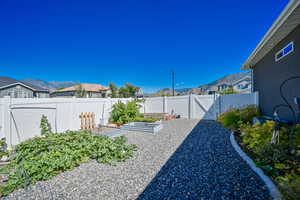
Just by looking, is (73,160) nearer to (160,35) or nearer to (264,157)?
(264,157)

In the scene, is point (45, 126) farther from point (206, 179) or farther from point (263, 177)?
point (263, 177)

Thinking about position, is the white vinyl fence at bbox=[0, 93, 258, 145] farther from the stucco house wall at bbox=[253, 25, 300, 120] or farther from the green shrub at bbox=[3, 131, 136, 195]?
the stucco house wall at bbox=[253, 25, 300, 120]

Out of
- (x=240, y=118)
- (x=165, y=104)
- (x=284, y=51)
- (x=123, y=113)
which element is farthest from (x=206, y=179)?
(x=165, y=104)

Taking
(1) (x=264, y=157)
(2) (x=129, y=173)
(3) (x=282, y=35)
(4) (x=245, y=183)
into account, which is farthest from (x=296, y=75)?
(2) (x=129, y=173)

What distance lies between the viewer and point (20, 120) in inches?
180

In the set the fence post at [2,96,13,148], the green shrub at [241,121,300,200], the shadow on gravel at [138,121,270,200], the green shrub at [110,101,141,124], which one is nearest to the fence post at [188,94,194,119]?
the green shrub at [110,101,141,124]

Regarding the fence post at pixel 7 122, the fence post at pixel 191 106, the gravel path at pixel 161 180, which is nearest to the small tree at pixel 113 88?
the fence post at pixel 191 106

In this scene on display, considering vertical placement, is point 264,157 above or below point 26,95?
below

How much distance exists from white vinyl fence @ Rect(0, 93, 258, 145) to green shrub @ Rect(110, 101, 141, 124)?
45 cm

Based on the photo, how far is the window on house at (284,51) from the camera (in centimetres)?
354

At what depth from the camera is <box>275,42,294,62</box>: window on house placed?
3.54 metres

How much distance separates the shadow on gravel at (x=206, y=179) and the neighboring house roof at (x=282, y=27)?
3.26 m

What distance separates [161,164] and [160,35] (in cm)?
1006

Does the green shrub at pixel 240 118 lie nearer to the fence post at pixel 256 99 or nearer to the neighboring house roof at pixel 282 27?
the fence post at pixel 256 99
